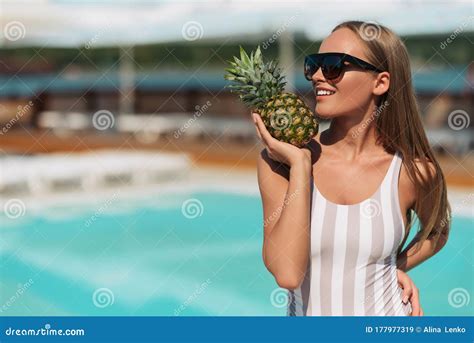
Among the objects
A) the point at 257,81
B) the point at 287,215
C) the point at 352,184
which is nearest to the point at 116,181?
the point at 257,81

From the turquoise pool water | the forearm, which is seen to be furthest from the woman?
the turquoise pool water

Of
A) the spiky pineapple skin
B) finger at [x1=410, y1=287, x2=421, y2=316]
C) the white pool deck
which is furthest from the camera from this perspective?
the white pool deck

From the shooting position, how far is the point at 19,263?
868cm

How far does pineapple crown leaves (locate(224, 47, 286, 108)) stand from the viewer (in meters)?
2.38

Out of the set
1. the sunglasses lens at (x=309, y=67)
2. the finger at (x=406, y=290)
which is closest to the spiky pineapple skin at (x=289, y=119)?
the sunglasses lens at (x=309, y=67)

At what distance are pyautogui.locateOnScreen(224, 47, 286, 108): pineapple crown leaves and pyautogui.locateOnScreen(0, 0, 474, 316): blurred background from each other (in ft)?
0.34

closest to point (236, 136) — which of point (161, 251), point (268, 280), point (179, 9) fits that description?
point (179, 9)

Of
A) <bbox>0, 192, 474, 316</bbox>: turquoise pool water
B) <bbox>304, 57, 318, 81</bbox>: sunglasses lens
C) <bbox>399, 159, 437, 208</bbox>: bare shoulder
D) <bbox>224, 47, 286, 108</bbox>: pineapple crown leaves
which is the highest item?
<bbox>0, 192, 474, 316</bbox>: turquoise pool water

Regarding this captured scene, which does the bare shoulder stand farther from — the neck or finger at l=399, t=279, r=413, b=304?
finger at l=399, t=279, r=413, b=304

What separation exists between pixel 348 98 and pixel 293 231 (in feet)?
1.63

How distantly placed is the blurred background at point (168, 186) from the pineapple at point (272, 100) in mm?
129

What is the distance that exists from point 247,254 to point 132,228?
2.17 m

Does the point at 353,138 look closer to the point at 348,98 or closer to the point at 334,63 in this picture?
the point at 348,98

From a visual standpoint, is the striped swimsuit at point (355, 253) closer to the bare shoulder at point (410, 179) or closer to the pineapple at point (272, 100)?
the bare shoulder at point (410, 179)
